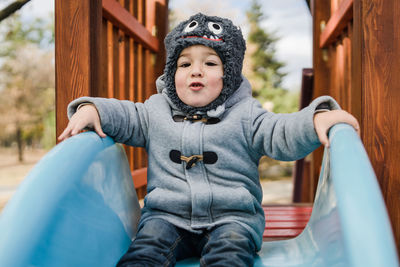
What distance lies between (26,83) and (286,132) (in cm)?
1306

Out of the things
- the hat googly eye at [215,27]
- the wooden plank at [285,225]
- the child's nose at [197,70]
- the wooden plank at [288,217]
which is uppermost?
the hat googly eye at [215,27]

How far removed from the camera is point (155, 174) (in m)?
1.16

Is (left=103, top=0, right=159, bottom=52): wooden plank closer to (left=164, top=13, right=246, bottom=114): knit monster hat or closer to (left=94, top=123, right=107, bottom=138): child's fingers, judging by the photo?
(left=164, top=13, right=246, bottom=114): knit monster hat

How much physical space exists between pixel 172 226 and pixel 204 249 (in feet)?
0.40

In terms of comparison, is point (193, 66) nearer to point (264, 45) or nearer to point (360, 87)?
point (360, 87)

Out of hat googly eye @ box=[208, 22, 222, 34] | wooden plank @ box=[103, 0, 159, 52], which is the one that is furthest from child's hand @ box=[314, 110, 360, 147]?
wooden plank @ box=[103, 0, 159, 52]

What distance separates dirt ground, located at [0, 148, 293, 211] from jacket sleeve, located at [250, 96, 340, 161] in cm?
717

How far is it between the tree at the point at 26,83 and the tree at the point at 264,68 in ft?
22.8

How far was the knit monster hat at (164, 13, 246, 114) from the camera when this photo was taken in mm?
1172

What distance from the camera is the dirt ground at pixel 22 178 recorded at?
864 cm

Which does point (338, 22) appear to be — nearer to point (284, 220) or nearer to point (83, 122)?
point (284, 220)

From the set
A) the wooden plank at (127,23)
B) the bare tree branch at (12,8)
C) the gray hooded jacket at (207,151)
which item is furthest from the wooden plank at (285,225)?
the bare tree branch at (12,8)

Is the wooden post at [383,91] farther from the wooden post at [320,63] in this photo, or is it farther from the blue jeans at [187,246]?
the wooden post at [320,63]

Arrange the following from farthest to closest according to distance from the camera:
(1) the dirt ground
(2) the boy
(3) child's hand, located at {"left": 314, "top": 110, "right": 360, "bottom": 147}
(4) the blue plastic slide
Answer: (1) the dirt ground < (2) the boy < (3) child's hand, located at {"left": 314, "top": 110, "right": 360, "bottom": 147} < (4) the blue plastic slide
